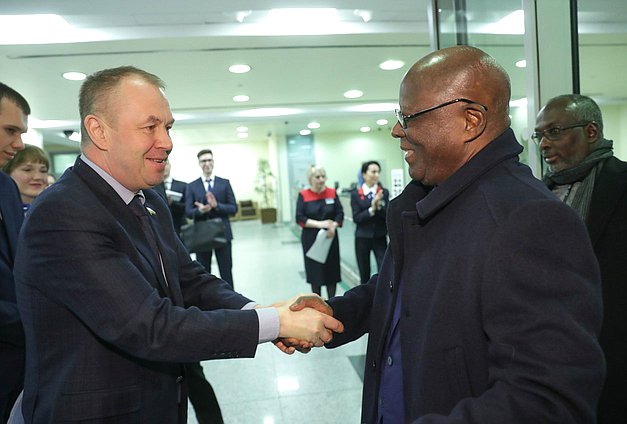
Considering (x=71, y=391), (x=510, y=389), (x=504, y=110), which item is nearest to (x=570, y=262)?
(x=510, y=389)

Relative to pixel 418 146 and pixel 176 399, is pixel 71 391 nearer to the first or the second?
pixel 176 399

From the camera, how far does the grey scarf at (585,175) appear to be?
1.76 m

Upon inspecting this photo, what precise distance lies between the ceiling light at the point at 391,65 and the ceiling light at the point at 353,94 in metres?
1.50

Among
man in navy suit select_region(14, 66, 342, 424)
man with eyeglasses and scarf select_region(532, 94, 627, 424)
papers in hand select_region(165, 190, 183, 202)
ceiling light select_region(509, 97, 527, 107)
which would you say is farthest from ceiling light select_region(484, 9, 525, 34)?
papers in hand select_region(165, 190, 183, 202)

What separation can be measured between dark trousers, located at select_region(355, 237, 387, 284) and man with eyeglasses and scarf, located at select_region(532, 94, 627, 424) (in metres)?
2.67

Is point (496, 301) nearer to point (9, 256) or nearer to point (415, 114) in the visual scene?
point (415, 114)

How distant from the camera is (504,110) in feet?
3.36

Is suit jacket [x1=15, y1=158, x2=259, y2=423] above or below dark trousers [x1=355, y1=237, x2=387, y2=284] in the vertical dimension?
above

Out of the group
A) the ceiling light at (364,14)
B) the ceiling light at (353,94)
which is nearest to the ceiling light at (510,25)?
the ceiling light at (364,14)

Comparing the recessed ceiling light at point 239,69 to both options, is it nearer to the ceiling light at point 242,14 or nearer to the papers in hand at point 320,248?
the ceiling light at point 242,14

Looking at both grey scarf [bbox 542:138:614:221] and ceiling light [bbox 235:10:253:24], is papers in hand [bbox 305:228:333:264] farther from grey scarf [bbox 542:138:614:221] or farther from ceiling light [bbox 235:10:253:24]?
grey scarf [bbox 542:138:614:221]

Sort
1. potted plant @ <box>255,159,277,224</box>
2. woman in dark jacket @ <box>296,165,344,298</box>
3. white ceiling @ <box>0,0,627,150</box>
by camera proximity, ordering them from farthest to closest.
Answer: potted plant @ <box>255,159,277,224</box> → woman in dark jacket @ <box>296,165,344,298</box> → white ceiling @ <box>0,0,627,150</box>

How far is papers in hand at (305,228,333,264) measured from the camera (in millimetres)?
4500

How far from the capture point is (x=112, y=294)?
1.11 metres
